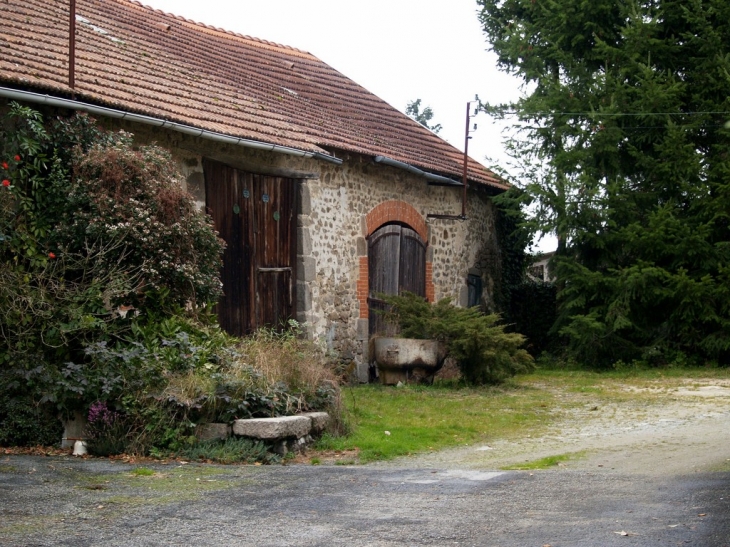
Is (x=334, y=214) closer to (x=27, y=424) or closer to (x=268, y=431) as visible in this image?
(x=268, y=431)

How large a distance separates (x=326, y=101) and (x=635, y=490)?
1106 cm

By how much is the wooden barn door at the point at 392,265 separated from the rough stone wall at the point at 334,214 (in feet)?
0.99

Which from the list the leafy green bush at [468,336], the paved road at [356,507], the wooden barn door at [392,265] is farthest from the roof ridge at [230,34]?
the paved road at [356,507]

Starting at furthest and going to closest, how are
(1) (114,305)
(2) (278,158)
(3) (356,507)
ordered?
(2) (278,158)
(1) (114,305)
(3) (356,507)

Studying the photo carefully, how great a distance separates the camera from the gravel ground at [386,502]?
14.3 ft

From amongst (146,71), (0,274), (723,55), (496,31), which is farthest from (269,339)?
(496,31)

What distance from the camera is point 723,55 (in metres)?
15.3

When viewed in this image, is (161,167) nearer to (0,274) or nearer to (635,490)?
(0,274)

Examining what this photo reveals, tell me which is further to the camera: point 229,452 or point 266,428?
point 266,428

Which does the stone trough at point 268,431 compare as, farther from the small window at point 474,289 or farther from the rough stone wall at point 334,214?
the small window at point 474,289

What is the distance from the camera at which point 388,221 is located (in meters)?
14.3

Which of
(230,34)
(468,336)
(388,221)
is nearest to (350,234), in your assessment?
(388,221)

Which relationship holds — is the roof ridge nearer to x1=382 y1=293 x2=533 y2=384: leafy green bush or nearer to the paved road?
x1=382 y1=293 x2=533 y2=384: leafy green bush

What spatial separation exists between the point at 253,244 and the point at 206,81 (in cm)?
250
